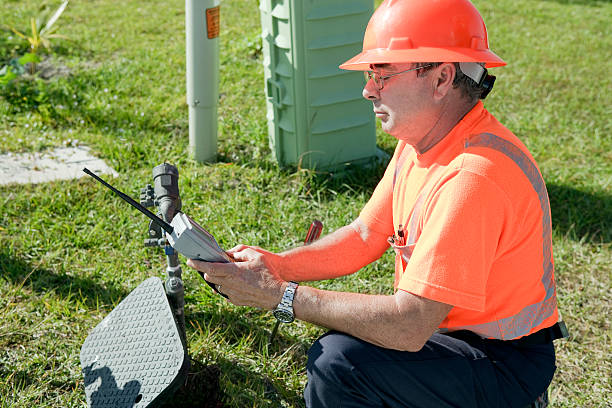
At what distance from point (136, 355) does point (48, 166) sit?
2133mm

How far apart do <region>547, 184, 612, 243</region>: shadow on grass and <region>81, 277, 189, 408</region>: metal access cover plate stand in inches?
93.1

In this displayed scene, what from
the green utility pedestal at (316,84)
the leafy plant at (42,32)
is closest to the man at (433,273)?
the green utility pedestal at (316,84)

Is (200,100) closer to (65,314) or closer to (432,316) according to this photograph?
(65,314)

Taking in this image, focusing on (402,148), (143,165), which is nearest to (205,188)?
(143,165)

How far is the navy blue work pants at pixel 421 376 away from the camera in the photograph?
6.06 ft

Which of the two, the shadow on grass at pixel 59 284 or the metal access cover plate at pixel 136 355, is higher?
the metal access cover plate at pixel 136 355

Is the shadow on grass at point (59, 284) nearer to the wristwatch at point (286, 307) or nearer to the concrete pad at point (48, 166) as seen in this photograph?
the concrete pad at point (48, 166)

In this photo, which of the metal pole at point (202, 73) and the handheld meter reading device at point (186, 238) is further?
the metal pole at point (202, 73)

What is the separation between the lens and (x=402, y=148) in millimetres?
2203

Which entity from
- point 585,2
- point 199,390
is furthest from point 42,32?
point 585,2

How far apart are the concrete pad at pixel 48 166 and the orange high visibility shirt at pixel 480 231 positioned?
254 centimetres

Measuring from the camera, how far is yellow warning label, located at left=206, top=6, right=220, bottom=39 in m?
3.80

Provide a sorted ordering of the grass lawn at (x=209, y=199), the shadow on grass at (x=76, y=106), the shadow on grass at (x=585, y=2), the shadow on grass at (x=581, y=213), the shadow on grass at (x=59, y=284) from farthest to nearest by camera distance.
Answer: the shadow on grass at (x=585, y=2), the shadow on grass at (x=76, y=106), the shadow on grass at (x=581, y=213), the shadow on grass at (x=59, y=284), the grass lawn at (x=209, y=199)

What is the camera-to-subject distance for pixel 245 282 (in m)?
1.93
